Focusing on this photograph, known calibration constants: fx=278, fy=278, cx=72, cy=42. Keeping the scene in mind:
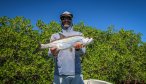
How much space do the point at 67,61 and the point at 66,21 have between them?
869 mm

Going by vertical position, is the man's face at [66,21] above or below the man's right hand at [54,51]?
above

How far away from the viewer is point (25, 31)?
2042 cm

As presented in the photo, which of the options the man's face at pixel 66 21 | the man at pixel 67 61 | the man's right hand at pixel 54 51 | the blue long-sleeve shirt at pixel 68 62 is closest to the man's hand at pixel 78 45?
the man at pixel 67 61

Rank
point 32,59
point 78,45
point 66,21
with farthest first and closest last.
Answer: point 32,59, point 66,21, point 78,45

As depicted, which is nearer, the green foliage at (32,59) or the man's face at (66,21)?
the man's face at (66,21)

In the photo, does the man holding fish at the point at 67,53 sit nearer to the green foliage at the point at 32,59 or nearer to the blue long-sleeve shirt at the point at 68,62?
the blue long-sleeve shirt at the point at 68,62

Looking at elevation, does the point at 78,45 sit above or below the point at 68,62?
above

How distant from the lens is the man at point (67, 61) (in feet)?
19.1

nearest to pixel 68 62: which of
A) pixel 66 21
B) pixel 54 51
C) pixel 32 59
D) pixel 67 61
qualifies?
pixel 67 61

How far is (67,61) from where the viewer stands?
230 inches

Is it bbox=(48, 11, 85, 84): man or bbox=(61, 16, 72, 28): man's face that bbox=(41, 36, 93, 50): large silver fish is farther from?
bbox=(61, 16, 72, 28): man's face

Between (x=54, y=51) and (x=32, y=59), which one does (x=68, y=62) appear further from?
(x=32, y=59)

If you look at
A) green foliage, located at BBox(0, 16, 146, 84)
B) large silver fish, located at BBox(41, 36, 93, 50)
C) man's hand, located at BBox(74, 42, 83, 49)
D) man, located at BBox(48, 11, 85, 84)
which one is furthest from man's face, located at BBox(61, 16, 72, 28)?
green foliage, located at BBox(0, 16, 146, 84)

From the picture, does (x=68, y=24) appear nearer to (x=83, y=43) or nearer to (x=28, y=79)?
(x=83, y=43)
